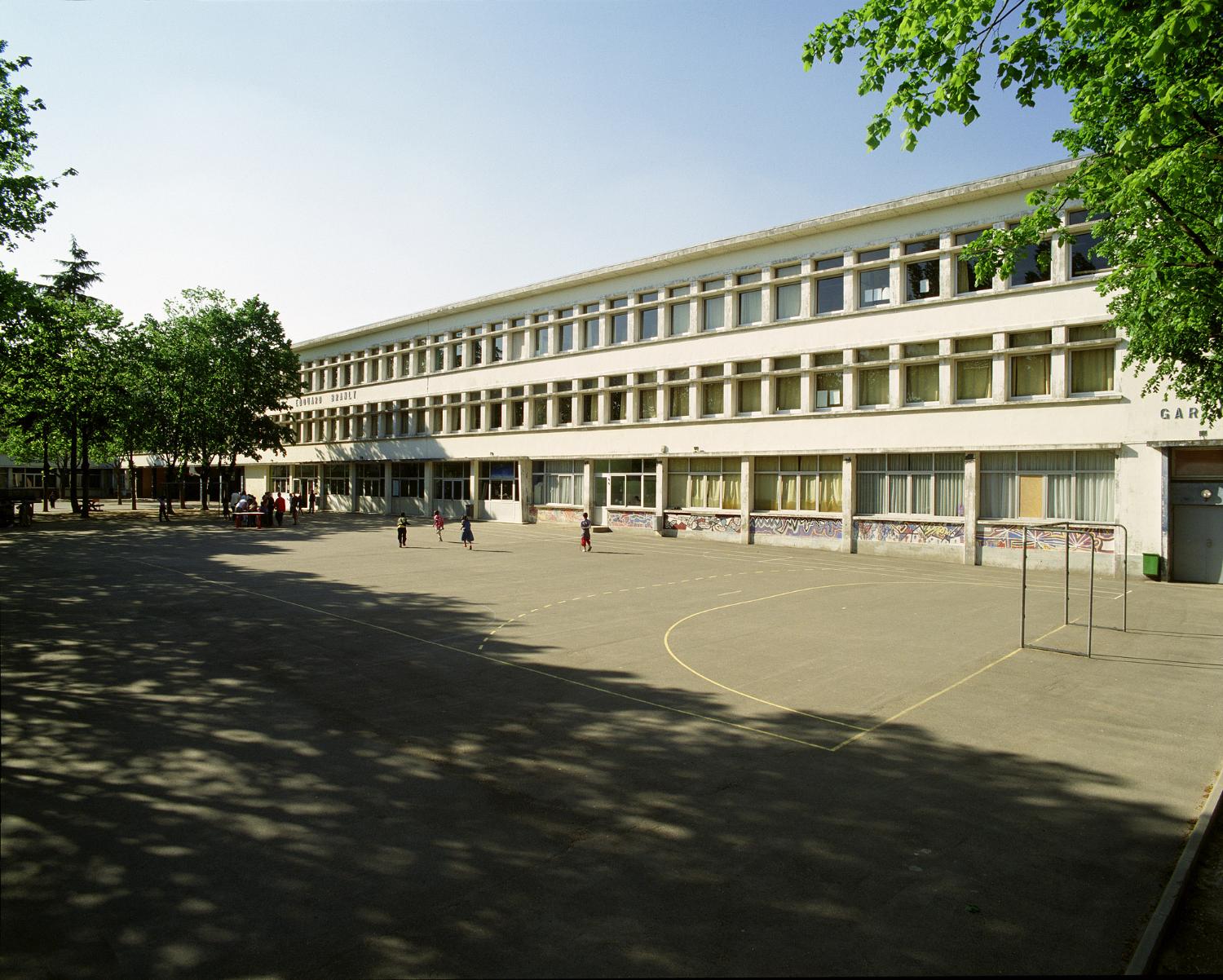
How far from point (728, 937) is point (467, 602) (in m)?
13.3

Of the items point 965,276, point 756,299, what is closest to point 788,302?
point 756,299

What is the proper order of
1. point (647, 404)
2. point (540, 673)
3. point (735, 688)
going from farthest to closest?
point (647, 404), point (540, 673), point (735, 688)

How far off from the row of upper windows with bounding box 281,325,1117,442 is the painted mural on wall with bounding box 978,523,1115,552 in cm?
461

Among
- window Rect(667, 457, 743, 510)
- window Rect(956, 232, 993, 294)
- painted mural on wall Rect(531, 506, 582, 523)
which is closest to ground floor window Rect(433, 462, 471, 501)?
painted mural on wall Rect(531, 506, 582, 523)

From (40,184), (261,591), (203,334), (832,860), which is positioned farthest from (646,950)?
(203,334)

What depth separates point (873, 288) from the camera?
101ft

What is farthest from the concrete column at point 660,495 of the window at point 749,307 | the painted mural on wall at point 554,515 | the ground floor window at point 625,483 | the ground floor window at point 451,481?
the ground floor window at point 451,481

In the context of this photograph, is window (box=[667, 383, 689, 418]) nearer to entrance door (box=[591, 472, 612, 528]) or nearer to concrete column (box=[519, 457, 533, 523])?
entrance door (box=[591, 472, 612, 528])

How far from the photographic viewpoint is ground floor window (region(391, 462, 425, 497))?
54531 millimetres

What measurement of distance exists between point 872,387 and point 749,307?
7509 mm

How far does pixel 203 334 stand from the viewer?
50.2 m

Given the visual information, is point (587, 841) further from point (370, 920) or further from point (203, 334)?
point (203, 334)

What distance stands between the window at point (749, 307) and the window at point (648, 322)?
5.25 metres

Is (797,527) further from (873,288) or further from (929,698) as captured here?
(929,698)
